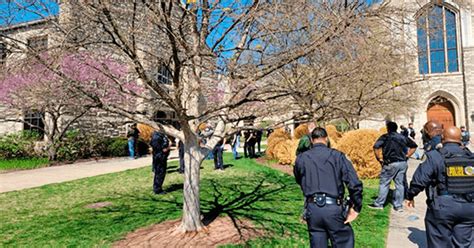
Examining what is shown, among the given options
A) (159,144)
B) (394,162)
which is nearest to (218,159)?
(159,144)

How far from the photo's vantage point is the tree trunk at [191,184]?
14.4 ft

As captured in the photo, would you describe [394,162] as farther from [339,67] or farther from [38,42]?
[38,42]

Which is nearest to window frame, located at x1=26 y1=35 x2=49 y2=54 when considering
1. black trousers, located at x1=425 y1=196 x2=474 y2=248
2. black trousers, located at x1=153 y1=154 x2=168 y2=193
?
black trousers, located at x1=153 y1=154 x2=168 y2=193

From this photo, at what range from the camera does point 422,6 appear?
196 inches

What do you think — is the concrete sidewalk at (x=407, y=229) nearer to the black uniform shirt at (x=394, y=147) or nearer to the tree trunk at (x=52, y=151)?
the black uniform shirt at (x=394, y=147)

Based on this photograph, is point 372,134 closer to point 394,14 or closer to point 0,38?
point 394,14

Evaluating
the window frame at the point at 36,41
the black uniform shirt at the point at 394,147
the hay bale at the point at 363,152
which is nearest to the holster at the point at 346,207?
the black uniform shirt at the point at 394,147

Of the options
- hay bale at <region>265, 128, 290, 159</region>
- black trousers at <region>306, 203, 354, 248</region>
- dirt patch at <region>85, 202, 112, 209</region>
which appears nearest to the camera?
black trousers at <region>306, 203, 354, 248</region>

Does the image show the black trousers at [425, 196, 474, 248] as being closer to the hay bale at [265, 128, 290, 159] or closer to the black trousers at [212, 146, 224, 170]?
the black trousers at [212, 146, 224, 170]

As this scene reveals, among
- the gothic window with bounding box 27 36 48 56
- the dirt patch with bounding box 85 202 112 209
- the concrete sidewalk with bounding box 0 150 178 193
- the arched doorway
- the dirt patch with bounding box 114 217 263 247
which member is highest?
the arched doorway

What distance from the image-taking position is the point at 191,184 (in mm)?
4375

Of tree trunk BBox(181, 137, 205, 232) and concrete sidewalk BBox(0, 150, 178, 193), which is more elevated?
tree trunk BBox(181, 137, 205, 232)

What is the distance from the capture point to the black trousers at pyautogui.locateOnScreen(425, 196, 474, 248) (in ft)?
9.89

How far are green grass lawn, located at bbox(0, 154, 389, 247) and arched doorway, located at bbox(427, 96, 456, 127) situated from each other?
2750cm
